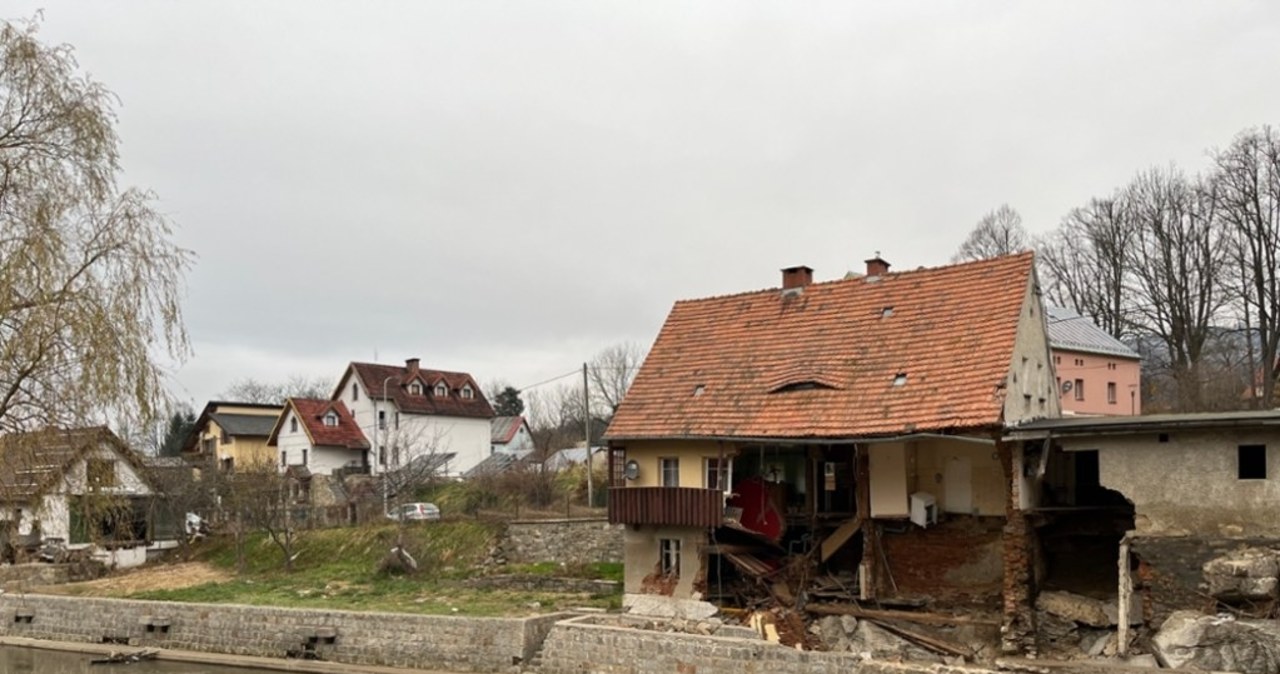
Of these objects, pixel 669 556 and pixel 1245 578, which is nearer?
pixel 1245 578

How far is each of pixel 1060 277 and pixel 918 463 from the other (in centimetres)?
3211

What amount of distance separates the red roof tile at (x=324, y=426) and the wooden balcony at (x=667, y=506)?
89.4 ft

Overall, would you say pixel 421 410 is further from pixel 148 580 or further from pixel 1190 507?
pixel 1190 507

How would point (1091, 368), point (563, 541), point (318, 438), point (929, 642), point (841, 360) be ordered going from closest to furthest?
point (929, 642) < point (841, 360) < point (563, 541) < point (1091, 368) < point (318, 438)

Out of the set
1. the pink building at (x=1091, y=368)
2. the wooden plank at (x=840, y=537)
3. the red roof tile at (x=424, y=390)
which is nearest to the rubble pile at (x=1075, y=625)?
the wooden plank at (x=840, y=537)

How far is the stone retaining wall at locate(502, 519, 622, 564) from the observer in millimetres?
28797

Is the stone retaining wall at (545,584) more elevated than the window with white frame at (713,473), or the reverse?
the window with white frame at (713,473)

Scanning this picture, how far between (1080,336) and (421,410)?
28.5 m

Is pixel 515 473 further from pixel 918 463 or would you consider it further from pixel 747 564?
pixel 918 463

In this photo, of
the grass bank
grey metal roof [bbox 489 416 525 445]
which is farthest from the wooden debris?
grey metal roof [bbox 489 416 525 445]

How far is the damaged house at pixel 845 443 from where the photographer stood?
21.0 metres

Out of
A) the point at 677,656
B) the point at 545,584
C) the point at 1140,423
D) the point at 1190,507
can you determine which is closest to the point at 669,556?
the point at 545,584

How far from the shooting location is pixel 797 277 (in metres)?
26.7

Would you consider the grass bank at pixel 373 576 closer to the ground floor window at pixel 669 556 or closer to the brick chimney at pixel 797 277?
the ground floor window at pixel 669 556
